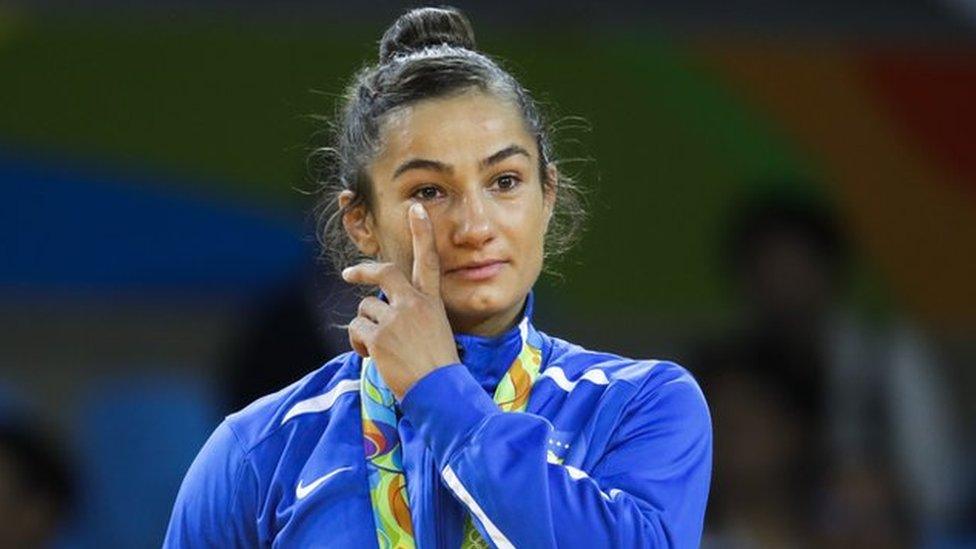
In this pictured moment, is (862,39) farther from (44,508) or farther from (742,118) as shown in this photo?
(44,508)

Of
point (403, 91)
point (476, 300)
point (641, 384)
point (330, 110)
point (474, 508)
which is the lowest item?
point (474, 508)

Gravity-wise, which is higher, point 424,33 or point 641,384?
point 424,33

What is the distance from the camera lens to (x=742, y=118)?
17.0ft

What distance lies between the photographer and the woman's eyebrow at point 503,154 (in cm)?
206

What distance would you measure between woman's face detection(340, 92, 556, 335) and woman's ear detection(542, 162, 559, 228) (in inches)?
2.4

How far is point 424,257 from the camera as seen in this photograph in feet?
6.66

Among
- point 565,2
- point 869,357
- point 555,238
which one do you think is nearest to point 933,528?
point 869,357

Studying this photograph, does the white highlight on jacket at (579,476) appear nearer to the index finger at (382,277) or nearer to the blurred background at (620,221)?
the index finger at (382,277)

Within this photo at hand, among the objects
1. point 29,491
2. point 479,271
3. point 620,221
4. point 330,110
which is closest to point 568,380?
point 479,271

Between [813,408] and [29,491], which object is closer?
[29,491]

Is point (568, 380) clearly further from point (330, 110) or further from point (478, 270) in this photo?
point (330, 110)

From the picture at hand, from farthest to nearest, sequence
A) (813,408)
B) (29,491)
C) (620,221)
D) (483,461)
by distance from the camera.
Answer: (620,221)
(813,408)
(29,491)
(483,461)

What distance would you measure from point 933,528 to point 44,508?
2.13 metres

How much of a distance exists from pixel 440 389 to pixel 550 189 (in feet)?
1.20
